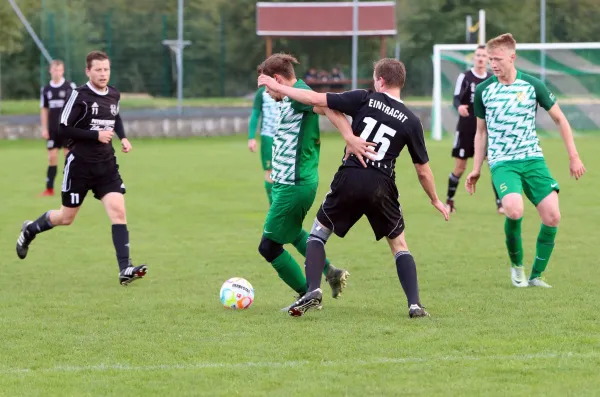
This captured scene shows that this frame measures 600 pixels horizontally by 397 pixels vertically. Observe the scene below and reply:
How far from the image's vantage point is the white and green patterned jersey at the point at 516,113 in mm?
8617

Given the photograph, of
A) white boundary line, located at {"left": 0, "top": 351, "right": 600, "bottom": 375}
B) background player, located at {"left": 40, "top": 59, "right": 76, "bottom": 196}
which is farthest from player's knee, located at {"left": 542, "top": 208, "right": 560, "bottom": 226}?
background player, located at {"left": 40, "top": 59, "right": 76, "bottom": 196}

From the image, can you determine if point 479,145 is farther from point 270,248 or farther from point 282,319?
point 282,319

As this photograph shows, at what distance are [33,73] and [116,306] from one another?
113 ft

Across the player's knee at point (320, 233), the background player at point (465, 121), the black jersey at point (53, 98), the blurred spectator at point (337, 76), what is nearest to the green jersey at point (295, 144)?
the player's knee at point (320, 233)

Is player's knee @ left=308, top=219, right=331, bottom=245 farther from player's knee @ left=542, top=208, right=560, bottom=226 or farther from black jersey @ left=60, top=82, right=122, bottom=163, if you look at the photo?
black jersey @ left=60, top=82, right=122, bottom=163

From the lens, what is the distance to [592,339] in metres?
6.62

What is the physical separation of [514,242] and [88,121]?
3806 mm

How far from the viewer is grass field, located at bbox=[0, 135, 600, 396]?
574 cm

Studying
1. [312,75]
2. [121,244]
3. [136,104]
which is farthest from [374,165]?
[312,75]

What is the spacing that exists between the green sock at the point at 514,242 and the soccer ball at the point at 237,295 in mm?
2250

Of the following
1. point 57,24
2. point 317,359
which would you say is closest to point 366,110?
point 317,359

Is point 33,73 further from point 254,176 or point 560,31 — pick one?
point 254,176

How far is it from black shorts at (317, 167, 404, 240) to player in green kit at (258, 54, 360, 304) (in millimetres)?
419

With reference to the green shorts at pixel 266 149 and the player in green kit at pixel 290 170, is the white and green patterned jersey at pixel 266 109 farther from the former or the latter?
the player in green kit at pixel 290 170
